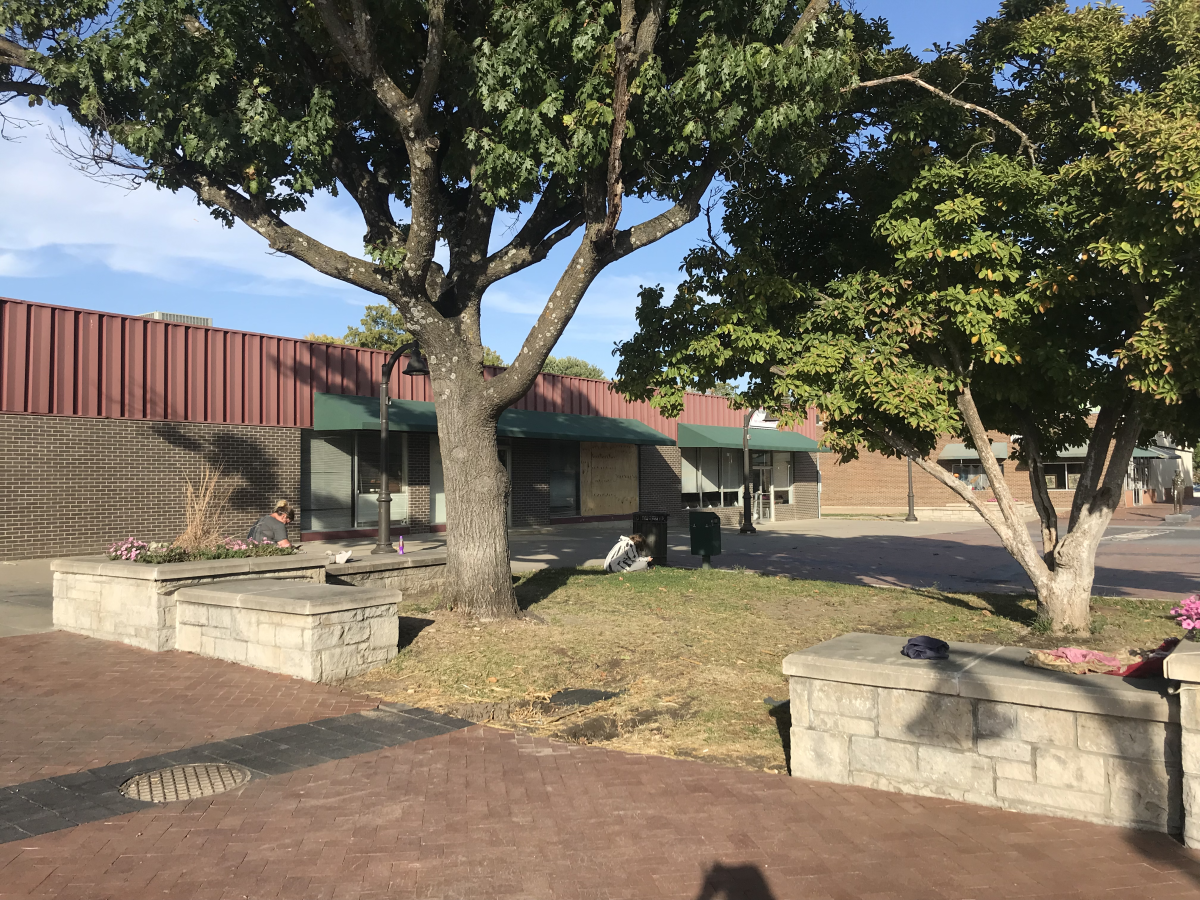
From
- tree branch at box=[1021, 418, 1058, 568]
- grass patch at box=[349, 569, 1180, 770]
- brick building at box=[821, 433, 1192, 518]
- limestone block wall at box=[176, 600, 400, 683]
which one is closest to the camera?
grass patch at box=[349, 569, 1180, 770]

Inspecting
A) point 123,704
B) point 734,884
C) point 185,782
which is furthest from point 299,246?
point 734,884

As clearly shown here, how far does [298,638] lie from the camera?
24.8ft

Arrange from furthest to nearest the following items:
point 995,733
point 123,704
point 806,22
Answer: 1. point 806,22
2. point 123,704
3. point 995,733

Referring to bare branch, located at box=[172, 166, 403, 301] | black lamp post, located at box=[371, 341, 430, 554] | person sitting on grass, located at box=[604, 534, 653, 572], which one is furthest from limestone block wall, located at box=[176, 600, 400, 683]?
person sitting on grass, located at box=[604, 534, 653, 572]

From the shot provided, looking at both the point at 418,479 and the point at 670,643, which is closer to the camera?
the point at 670,643

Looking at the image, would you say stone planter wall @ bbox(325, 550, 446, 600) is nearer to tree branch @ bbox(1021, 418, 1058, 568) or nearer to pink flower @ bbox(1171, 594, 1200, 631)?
tree branch @ bbox(1021, 418, 1058, 568)

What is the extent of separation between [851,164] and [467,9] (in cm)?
510

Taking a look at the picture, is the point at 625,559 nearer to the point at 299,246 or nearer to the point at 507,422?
the point at 299,246

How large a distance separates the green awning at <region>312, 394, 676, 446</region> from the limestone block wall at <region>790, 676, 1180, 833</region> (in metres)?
12.3

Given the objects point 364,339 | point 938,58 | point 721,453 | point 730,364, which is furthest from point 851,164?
point 364,339

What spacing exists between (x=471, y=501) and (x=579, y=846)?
5.89 metres

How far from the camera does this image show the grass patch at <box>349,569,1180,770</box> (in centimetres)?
662

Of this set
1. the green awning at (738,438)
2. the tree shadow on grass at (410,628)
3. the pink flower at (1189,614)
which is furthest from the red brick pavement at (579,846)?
the green awning at (738,438)

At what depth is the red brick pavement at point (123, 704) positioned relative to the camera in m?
5.76
